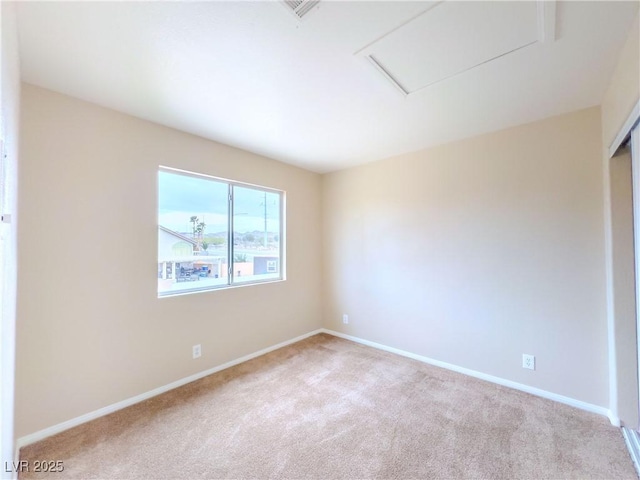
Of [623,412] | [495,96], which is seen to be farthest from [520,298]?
[495,96]

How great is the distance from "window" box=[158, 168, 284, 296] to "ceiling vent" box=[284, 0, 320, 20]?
1.89 meters

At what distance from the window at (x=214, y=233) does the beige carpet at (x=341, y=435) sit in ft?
3.45

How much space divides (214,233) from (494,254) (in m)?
2.85

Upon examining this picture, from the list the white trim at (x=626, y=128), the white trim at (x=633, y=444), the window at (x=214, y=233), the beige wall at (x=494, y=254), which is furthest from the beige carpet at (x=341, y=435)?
the white trim at (x=626, y=128)

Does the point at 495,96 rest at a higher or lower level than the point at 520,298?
higher

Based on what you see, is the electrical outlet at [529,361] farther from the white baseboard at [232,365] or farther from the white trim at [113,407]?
the white trim at [113,407]

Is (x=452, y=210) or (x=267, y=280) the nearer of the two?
(x=452, y=210)

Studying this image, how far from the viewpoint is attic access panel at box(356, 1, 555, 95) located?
1.28 meters

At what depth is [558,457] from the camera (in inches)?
66.6

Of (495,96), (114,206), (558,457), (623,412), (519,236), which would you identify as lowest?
(558,457)

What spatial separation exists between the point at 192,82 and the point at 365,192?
2367 mm

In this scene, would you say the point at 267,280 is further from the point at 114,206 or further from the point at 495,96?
the point at 495,96

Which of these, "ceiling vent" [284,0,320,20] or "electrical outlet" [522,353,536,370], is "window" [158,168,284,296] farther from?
"electrical outlet" [522,353,536,370]

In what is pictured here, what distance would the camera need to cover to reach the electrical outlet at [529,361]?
2.42 m
